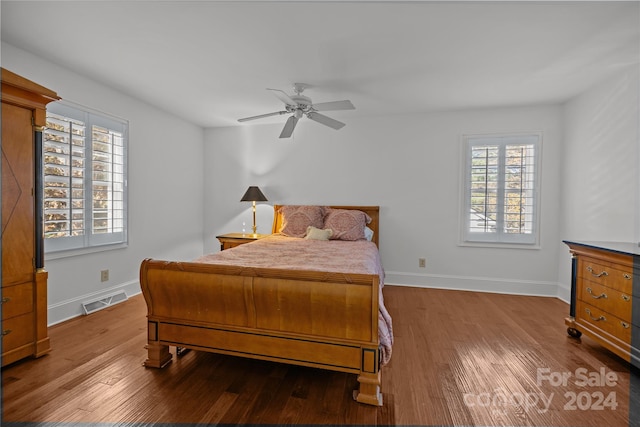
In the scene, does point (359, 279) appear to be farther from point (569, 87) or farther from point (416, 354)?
point (569, 87)

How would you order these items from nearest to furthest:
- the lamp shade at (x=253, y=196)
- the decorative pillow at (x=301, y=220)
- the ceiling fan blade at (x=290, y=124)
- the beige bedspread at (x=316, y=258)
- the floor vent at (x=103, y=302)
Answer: the beige bedspread at (x=316, y=258), the floor vent at (x=103, y=302), the ceiling fan blade at (x=290, y=124), the decorative pillow at (x=301, y=220), the lamp shade at (x=253, y=196)

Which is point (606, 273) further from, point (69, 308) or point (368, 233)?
point (69, 308)

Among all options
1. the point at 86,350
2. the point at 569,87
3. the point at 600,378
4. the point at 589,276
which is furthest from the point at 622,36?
the point at 86,350

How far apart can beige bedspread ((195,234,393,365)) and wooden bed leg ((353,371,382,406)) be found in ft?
0.35

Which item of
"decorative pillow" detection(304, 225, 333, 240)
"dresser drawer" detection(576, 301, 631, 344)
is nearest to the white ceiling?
"decorative pillow" detection(304, 225, 333, 240)

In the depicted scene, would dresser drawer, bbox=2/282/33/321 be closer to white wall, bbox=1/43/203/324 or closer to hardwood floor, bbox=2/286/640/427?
hardwood floor, bbox=2/286/640/427

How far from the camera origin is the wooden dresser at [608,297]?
2033 millimetres

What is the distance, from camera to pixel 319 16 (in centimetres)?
199

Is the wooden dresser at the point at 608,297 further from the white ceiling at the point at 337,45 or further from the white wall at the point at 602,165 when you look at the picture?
the white ceiling at the point at 337,45

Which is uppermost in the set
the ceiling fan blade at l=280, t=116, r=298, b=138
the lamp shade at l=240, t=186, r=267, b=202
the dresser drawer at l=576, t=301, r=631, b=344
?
the ceiling fan blade at l=280, t=116, r=298, b=138

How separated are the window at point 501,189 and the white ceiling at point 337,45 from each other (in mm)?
631

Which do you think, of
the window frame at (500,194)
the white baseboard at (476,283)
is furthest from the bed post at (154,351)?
the window frame at (500,194)

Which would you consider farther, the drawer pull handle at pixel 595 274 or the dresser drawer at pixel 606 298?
the drawer pull handle at pixel 595 274

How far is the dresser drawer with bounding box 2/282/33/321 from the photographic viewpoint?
2008 mm
